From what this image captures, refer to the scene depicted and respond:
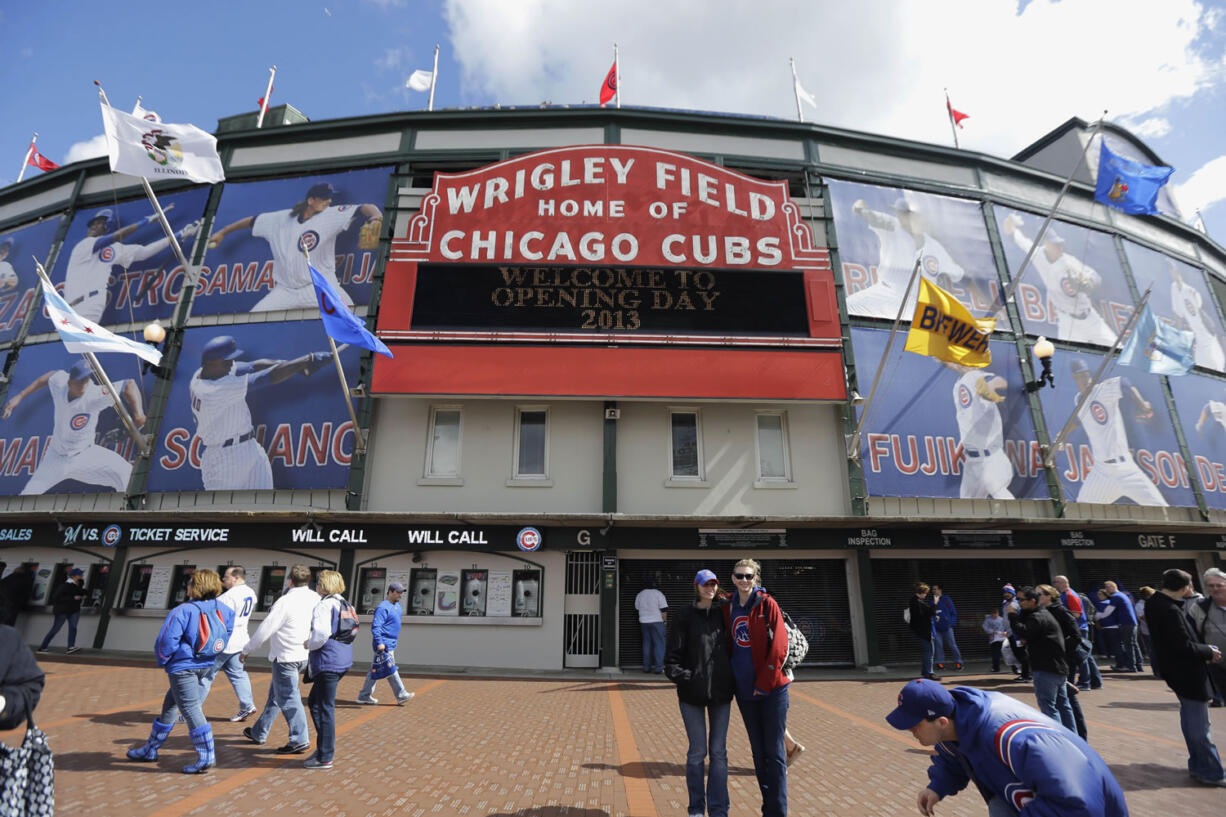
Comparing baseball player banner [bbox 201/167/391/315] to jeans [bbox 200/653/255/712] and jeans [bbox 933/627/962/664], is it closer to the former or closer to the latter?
jeans [bbox 200/653/255/712]

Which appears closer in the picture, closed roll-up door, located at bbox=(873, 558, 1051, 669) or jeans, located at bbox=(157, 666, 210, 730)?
jeans, located at bbox=(157, 666, 210, 730)

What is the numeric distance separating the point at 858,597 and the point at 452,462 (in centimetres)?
1092

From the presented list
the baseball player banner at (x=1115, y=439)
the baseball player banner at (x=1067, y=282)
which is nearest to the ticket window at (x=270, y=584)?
the baseball player banner at (x=1115, y=439)

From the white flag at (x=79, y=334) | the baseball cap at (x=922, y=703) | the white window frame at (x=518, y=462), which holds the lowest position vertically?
the baseball cap at (x=922, y=703)

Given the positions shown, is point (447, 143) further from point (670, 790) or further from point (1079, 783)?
point (1079, 783)

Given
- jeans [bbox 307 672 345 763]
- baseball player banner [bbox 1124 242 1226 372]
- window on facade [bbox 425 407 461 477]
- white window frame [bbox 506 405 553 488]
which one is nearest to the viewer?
jeans [bbox 307 672 345 763]

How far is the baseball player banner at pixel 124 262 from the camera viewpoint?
17625 mm

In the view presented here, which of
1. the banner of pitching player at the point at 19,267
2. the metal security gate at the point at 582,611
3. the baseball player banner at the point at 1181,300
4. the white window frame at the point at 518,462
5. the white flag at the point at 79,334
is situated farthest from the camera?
the baseball player banner at the point at 1181,300

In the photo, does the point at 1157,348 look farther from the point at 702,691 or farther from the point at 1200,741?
the point at 702,691

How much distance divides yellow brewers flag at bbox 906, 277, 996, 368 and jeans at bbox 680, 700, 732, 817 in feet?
37.8

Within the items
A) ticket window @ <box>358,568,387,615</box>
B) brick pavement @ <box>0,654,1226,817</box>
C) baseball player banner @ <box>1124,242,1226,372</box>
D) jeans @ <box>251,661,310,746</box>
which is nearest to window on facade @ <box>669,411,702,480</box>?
brick pavement @ <box>0,654,1226,817</box>

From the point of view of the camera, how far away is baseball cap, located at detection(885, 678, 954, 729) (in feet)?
8.87

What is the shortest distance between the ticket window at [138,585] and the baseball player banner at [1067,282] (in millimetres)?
25941

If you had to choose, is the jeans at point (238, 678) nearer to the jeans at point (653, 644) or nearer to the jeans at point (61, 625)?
the jeans at point (653, 644)
